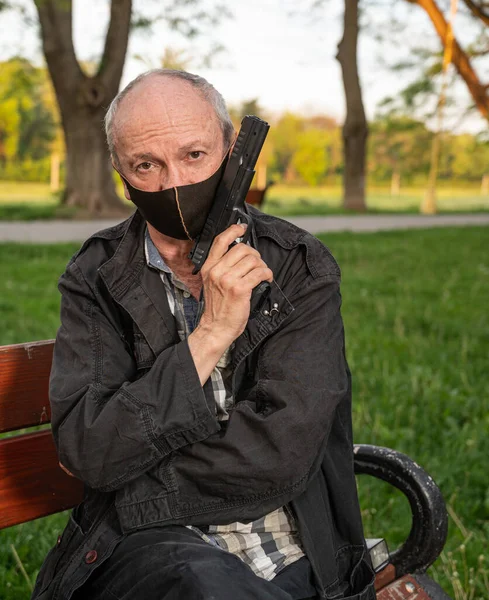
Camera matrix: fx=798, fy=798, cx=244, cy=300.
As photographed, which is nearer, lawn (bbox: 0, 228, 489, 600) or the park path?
lawn (bbox: 0, 228, 489, 600)

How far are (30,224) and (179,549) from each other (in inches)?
626

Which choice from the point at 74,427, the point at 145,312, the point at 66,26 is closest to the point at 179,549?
the point at 74,427

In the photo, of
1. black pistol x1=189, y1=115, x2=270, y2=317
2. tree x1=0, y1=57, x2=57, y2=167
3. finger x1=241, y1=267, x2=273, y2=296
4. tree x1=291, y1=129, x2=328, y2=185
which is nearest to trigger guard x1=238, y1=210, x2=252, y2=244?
black pistol x1=189, y1=115, x2=270, y2=317

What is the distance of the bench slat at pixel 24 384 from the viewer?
2.20m

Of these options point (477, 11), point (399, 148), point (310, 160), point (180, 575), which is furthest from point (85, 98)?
point (310, 160)

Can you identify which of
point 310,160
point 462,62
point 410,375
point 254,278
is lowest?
point 310,160

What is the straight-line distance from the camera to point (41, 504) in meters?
2.36

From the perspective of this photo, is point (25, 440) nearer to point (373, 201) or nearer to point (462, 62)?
point (462, 62)

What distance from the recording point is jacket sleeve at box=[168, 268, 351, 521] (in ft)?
6.20

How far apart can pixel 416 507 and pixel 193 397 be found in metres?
0.88

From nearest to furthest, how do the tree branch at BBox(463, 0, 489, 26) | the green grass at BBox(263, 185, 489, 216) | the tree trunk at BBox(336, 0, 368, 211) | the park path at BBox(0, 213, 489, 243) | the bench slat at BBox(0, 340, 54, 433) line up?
the bench slat at BBox(0, 340, 54, 433), the park path at BBox(0, 213, 489, 243), the tree trunk at BBox(336, 0, 368, 211), the tree branch at BBox(463, 0, 489, 26), the green grass at BBox(263, 185, 489, 216)

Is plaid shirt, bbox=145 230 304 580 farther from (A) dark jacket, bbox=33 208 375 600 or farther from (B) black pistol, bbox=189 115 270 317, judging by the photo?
(B) black pistol, bbox=189 115 270 317

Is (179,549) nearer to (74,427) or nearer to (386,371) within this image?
(74,427)

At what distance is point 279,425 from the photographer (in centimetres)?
189
